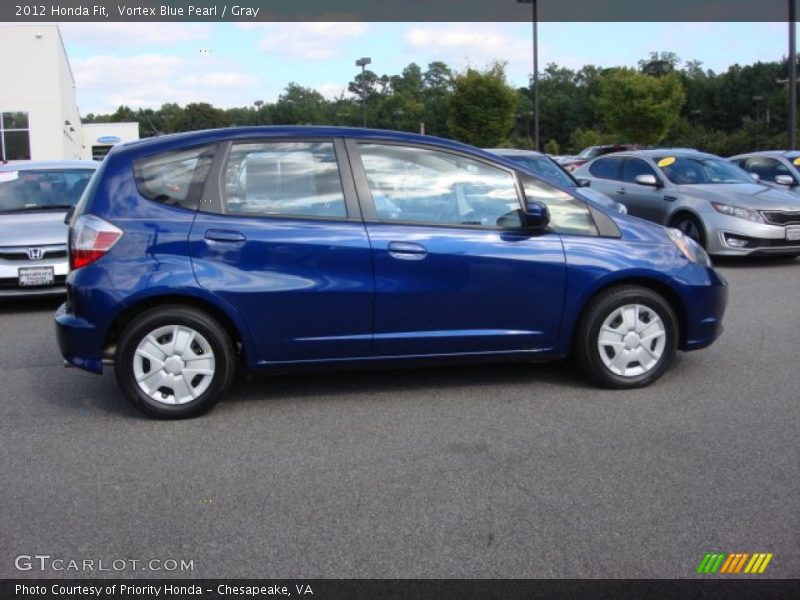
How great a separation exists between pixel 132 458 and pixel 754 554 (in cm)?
304

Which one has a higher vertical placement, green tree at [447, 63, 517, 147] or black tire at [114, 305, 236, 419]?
green tree at [447, 63, 517, 147]

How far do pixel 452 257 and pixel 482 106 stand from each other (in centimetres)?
3000

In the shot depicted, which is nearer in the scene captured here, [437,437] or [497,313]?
[437,437]

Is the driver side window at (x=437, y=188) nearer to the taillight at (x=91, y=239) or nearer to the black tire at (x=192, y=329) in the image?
the black tire at (x=192, y=329)

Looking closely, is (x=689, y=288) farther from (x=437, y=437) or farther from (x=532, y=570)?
(x=532, y=570)

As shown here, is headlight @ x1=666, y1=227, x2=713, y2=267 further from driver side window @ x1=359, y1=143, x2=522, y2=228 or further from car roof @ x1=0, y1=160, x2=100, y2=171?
car roof @ x1=0, y1=160, x2=100, y2=171

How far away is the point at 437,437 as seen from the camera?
15.5 ft

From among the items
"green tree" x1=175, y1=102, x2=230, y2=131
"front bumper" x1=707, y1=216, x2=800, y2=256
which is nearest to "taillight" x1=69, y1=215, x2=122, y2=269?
"front bumper" x1=707, y1=216, x2=800, y2=256

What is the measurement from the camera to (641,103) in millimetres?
38031

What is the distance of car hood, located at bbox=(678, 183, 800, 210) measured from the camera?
35.7ft

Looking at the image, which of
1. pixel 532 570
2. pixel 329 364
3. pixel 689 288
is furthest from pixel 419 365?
→ pixel 532 570

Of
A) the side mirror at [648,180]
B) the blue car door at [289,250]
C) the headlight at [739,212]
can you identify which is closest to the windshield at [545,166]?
the side mirror at [648,180]

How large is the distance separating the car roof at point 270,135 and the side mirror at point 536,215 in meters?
0.46

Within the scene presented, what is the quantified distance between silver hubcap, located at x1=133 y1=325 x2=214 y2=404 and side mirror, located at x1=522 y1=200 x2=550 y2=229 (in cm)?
210
